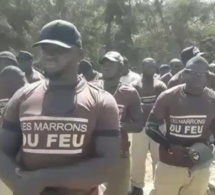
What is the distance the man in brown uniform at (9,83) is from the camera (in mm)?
5639

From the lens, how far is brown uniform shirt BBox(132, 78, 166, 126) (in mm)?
8047

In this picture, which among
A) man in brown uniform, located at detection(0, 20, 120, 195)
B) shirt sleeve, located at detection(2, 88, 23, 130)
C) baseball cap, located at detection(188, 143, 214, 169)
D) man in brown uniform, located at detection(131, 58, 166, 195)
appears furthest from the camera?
man in brown uniform, located at detection(131, 58, 166, 195)

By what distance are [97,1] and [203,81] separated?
3676 centimetres

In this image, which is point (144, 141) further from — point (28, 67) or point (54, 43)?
point (54, 43)

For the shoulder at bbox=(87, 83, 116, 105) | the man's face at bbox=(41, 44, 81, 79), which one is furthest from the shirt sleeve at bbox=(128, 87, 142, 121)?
the man's face at bbox=(41, 44, 81, 79)

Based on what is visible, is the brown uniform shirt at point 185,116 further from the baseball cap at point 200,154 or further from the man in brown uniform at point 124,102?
the man in brown uniform at point 124,102

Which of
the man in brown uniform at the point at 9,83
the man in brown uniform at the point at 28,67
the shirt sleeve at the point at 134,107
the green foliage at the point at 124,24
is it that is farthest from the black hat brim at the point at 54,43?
the green foliage at the point at 124,24

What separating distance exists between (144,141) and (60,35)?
16.8 ft

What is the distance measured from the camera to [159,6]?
44.6 metres

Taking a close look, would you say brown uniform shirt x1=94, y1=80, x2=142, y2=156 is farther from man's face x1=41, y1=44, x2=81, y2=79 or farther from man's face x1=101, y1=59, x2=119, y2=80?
man's face x1=41, y1=44, x2=81, y2=79

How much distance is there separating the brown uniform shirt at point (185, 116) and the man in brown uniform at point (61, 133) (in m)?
2.43

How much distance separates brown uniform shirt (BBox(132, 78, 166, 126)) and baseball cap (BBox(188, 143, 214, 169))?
2.70 m

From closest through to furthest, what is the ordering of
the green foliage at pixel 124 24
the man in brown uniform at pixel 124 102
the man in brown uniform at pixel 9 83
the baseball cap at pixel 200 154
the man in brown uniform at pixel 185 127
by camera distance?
the baseball cap at pixel 200 154 < the man in brown uniform at pixel 185 127 < the man in brown uniform at pixel 9 83 < the man in brown uniform at pixel 124 102 < the green foliage at pixel 124 24

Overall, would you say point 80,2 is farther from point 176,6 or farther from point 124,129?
point 124,129
